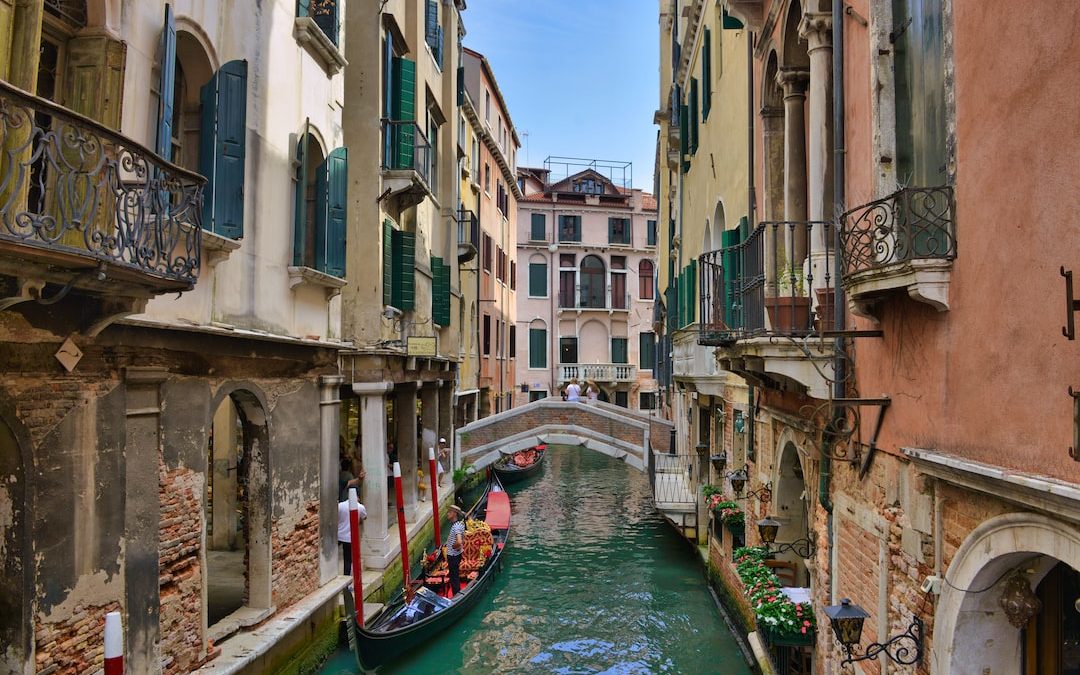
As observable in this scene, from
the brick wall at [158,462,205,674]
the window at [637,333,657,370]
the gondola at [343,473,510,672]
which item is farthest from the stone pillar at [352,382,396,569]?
the window at [637,333,657,370]

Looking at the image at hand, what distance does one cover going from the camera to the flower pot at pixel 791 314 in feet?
19.2

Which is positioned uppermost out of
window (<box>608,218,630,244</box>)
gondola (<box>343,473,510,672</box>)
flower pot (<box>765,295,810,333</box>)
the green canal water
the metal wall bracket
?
window (<box>608,218,630,244</box>)

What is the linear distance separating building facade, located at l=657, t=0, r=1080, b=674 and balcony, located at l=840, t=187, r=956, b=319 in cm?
1

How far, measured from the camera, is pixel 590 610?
11.7m

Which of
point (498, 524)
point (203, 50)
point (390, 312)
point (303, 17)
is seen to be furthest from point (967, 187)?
point (498, 524)

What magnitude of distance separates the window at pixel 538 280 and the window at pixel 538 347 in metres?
1.62

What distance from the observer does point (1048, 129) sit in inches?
121

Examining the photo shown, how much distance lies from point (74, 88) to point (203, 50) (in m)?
1.63

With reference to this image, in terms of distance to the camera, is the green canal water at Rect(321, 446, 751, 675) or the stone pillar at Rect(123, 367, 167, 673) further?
the green canal water at Rect(321, 446, 751, 675)

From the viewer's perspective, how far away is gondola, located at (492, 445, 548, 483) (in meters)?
22.1

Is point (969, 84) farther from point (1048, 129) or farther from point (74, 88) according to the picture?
point (74, 88)

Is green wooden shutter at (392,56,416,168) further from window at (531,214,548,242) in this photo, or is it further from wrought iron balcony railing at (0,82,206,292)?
window at (531,214,548,242)

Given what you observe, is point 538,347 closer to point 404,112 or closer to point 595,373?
point 595,373

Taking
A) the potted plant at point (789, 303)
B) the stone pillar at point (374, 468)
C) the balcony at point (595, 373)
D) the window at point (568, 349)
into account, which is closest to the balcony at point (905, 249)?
the potted plant at point (789, 303)
